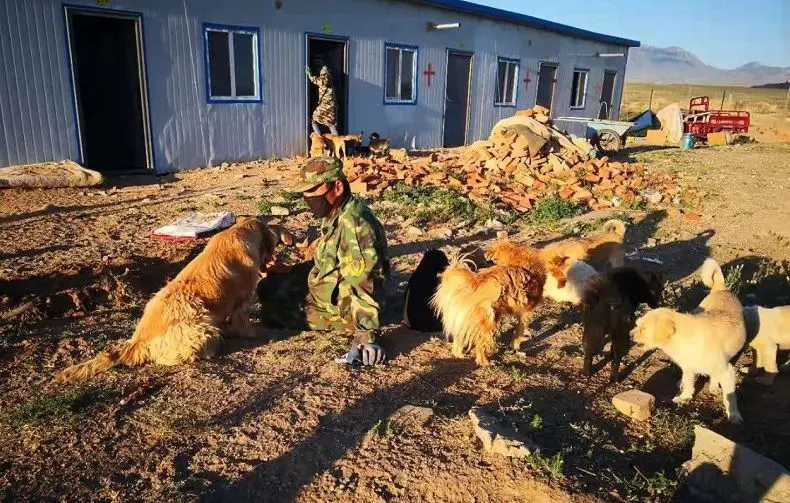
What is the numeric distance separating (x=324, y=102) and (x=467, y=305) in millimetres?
9925

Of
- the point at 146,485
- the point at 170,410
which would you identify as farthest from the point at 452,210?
the point at 146,485

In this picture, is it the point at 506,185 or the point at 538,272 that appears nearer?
the point at 538,272

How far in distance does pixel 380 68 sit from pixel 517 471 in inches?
523

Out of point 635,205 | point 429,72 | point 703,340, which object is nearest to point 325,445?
point 703,340

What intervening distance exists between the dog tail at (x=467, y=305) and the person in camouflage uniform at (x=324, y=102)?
954 centimetres

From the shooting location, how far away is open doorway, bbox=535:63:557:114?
66.4ft

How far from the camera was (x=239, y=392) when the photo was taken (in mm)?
3441

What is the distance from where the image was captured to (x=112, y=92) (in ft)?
34.8

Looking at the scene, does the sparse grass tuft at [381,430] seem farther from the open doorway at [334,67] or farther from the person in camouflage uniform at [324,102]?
the open doorway at [334,67]

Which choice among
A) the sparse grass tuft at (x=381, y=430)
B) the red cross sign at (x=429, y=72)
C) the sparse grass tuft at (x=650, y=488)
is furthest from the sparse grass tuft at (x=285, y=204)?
the red cross sign at (x=429, y=72)

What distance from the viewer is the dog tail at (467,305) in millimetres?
3684

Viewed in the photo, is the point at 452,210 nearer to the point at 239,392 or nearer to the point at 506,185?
the point at 506,185

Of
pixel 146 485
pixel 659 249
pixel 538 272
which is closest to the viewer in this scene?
pixel 146 485

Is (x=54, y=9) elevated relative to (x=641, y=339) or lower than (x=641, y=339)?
elevated
